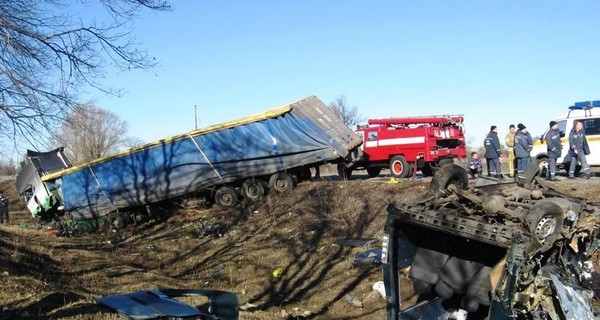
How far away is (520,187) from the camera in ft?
17.0

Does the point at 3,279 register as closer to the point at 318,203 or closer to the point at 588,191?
the point at 318,203

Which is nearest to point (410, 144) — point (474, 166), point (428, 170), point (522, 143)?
point (428, 170)

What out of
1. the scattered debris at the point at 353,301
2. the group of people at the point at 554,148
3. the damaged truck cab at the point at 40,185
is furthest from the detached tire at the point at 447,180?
the damaged truck cab at the point at 40,185

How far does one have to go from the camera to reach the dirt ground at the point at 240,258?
23.7ft

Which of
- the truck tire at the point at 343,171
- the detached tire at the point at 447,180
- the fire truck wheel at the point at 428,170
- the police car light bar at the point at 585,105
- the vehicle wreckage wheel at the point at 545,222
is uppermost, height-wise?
the police car light bar at the point at 585,105

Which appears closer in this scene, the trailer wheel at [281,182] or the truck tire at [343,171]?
the trailer wheel at [281,182]

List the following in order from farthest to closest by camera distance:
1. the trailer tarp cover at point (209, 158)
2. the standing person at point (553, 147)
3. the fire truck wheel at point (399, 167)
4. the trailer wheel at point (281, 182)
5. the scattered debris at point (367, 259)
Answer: the fire truck wheel at point (399, 167)
the trailer wheel at point (281, 182)
the trailer tarp cover at point (209, 158)
the standing person at point (553, 147)
the scattered debris at point (367, 259)

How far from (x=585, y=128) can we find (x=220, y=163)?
1064cm

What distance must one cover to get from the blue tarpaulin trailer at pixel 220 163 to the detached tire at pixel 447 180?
36.3 feet

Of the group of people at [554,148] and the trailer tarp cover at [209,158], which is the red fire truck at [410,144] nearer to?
the trailer tarp cover at [209,158]

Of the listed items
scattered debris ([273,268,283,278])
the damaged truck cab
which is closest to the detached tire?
scattered debris ([273,268,283,278])

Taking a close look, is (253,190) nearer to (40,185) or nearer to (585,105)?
(40,185)

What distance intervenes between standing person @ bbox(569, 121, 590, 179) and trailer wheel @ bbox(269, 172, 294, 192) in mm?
7884

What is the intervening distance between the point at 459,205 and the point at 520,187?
976 millimetres
